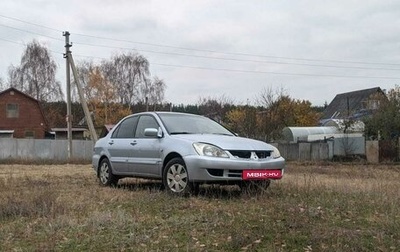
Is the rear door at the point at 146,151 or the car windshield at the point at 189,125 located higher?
the car windshield at the point at 189,125

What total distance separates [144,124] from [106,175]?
1.59 m

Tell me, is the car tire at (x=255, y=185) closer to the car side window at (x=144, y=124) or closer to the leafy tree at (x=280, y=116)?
the car side window at (x=144, y=124)

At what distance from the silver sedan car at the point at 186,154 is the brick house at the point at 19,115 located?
4624cm

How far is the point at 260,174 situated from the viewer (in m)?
7.37

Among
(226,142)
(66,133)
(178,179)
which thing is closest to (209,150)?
(226,142)

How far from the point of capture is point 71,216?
5941 mm

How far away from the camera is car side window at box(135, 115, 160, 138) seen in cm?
875

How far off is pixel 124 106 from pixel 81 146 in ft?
87.8

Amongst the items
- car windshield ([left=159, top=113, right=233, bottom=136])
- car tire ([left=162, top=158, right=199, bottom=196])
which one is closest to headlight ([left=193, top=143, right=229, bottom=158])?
car tire ([left=162, top=158, right=199, bottom=196])

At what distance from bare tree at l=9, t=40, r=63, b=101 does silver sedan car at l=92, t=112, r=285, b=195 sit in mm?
52248

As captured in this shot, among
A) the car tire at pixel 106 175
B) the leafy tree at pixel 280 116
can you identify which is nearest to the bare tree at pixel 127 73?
the leafy tree at pixel 280 116

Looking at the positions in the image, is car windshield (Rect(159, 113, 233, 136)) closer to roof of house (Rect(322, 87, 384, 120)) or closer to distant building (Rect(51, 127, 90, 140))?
distant building (Rect(51, 127, 90, 140))

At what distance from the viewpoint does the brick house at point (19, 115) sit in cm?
5234

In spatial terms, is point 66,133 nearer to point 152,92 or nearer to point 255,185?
point 152,92
